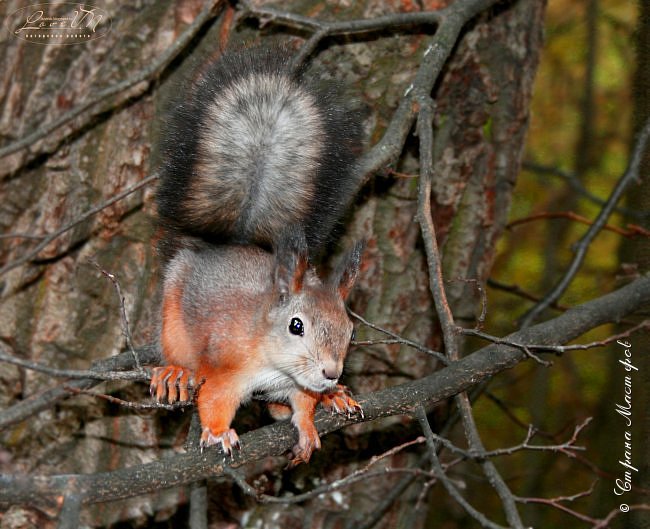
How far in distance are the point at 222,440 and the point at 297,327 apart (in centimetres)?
28

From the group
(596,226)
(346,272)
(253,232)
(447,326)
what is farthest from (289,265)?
(596,226)

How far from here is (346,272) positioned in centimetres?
169

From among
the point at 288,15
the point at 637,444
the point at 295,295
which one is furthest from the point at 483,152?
the point at 637,444

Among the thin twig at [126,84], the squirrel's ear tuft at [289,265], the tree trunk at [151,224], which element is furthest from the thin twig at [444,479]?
the thin twig at [126,84]

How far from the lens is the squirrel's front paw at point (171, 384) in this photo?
5.57 ft

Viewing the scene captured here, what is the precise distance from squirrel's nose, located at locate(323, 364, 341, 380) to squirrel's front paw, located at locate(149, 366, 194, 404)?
33 cm

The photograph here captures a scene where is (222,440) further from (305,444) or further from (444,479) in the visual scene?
(444,479)

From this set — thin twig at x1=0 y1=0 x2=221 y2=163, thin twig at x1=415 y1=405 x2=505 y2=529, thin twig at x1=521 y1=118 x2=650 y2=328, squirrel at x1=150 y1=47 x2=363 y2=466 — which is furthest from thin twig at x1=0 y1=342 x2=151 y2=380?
thin twig at x1=521 y1=118 x2=650 y2=328

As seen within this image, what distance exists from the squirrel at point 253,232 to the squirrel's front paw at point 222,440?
0.08m

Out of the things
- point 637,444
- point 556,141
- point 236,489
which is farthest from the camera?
point 556,141

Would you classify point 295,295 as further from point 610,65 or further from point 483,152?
point 610,65

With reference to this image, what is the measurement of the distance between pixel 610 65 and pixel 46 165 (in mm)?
2199

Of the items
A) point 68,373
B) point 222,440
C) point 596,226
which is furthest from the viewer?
point 596,226

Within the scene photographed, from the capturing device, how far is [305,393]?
169cm
